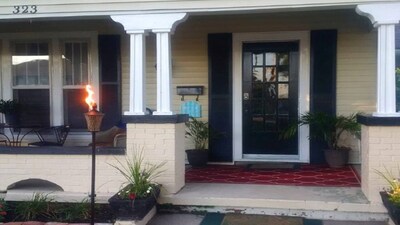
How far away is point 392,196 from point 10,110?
625cm

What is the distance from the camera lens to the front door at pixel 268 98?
7.81 metres

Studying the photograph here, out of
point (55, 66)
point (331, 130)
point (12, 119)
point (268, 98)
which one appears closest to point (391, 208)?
point (331, 130)

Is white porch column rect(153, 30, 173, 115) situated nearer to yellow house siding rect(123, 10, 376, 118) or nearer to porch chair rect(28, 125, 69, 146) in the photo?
yellow house siding rect(123, 10, 376, 118)

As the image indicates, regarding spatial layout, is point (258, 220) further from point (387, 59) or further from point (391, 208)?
point (387, 59)

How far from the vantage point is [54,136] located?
805cm

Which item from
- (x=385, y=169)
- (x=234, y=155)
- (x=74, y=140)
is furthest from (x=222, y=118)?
(x=385, y=169)

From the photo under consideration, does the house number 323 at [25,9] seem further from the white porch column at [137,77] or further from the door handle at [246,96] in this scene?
the door handle at [246,96]

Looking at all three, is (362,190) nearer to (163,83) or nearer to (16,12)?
(163,83)

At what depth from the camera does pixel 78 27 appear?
26.4ft

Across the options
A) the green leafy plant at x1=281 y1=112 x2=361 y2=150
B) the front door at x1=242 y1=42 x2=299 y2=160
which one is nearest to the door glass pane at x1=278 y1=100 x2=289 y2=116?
the front door at x1=242 y1=42 x2=299 y2=160

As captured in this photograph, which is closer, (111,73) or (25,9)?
(25,9)

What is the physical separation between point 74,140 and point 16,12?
2.77 metres

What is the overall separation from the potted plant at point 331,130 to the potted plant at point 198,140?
1.40m

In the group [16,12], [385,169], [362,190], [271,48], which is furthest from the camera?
[271,48]
